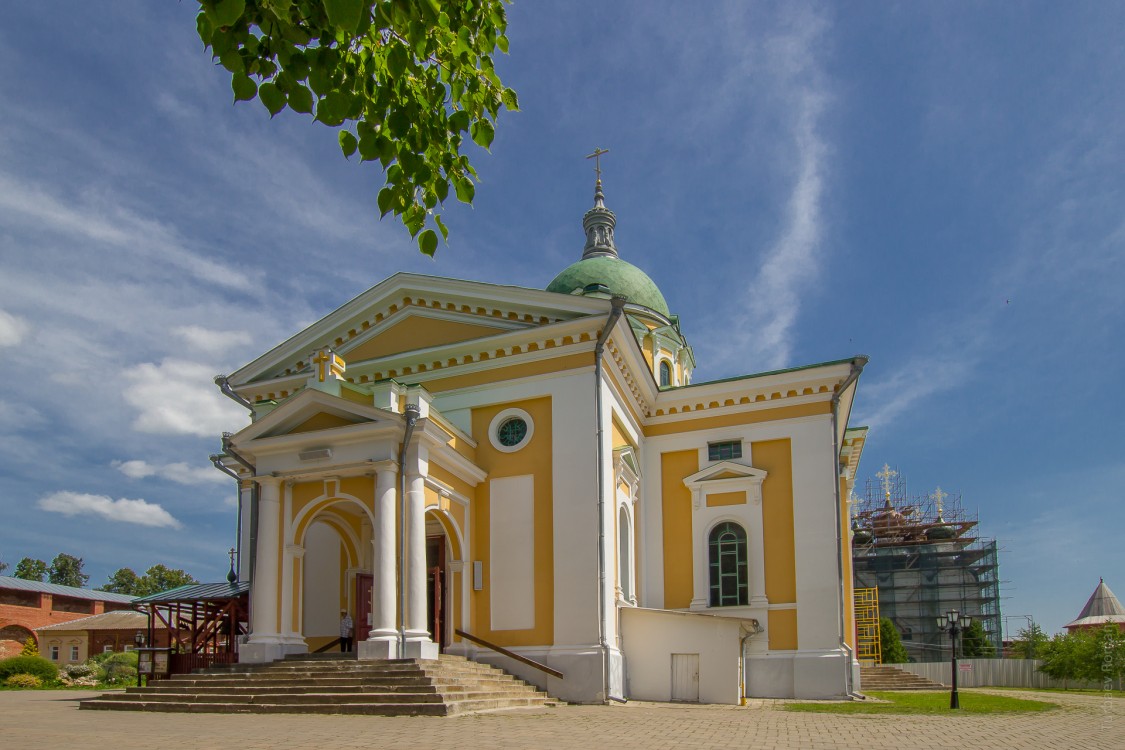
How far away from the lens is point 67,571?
75125 millimetres

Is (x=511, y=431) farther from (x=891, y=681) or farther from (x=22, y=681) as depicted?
(x=22, y=681)

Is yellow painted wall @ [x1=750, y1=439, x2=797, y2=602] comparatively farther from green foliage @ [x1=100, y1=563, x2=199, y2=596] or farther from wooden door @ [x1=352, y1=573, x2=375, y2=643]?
green foliage @ [x1=100, y1=563, x2=199, y2=596]

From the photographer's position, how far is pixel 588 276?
28859mm

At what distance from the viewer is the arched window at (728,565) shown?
20.9m

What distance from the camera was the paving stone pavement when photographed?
885 cm

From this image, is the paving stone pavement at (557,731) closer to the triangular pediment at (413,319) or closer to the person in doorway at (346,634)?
the person in doorway at (346,634)

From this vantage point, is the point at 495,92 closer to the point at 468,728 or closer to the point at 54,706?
the point at 468,728

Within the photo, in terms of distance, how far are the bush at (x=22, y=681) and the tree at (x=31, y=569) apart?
50.2 m

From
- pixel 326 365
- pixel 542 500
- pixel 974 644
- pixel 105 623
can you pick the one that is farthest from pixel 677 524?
pixel 974 644

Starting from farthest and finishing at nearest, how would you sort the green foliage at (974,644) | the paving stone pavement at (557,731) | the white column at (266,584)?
1. the green foliage at (974,644)
2. the white column at (266,584)
3. the paving stone pavement at (557,731)

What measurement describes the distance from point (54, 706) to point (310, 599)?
4.99 meters

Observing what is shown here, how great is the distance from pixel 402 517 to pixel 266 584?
8.94ft

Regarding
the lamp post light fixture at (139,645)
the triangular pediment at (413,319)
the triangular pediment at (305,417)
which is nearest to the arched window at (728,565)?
the triangular pediment at (413,319)

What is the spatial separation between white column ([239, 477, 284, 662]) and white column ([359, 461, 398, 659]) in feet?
6.56
